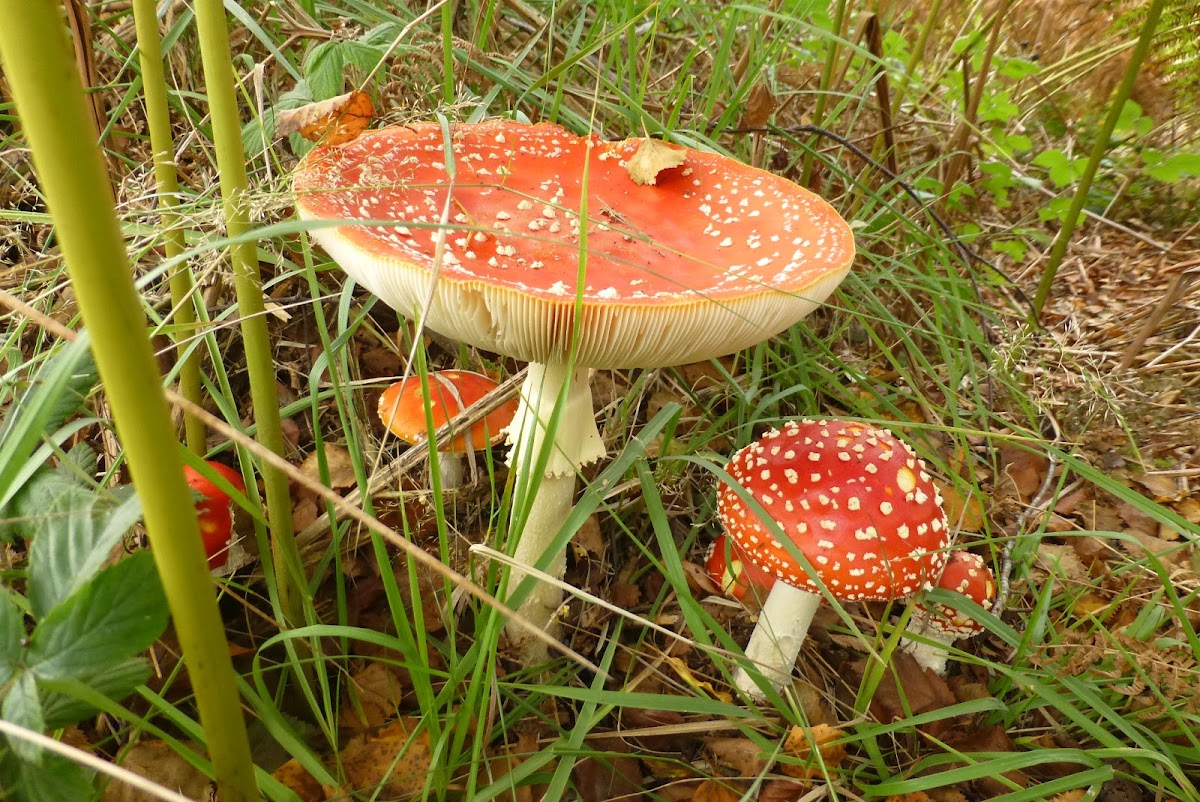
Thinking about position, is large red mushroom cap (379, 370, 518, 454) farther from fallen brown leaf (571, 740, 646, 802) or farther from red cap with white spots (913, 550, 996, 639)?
red cap with white spots (913, 550, 996, 639)

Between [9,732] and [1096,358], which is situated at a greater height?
[9,732]

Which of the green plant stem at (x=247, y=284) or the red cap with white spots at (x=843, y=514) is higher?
the green plant stem at (x=247, y=284)

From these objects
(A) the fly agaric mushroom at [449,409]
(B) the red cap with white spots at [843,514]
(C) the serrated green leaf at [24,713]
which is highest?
(C) the serrated green leaf at [24,713]

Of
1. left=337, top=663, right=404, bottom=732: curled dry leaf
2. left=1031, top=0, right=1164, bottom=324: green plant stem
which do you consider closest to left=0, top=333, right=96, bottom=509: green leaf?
left=337, top=663, right=404, bottom=732: curled dry leaf

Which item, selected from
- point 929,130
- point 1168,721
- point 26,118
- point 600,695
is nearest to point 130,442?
point 26,118

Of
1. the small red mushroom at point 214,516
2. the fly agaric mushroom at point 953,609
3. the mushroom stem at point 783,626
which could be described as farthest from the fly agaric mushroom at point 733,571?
the small red mushroom at point 214,516

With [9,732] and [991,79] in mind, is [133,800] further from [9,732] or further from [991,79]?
[991,79]

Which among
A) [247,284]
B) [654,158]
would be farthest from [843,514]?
[247,284]

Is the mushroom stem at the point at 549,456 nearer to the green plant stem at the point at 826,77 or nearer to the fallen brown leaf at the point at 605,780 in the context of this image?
the fallen brown leaf at the point at 605,780
